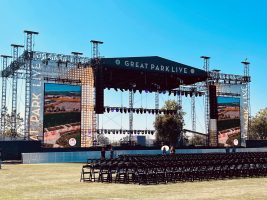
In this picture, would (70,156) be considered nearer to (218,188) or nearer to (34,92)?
(34,92)

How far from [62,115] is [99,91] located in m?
4.46

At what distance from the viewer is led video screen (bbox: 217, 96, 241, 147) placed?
48125 mm

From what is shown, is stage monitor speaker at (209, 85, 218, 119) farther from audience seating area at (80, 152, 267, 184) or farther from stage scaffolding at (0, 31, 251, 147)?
audience seating area at (80, 152, 267, 184)

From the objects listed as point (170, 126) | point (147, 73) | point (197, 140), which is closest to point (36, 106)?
point (147, 73)

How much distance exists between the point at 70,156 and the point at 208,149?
49.0 feet

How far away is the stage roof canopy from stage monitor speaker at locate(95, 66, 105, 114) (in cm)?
63

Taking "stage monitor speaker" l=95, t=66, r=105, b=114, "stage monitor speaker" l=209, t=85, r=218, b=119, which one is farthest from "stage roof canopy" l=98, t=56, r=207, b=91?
"stage monitor speaker" l=209, t=85, r=218, b=119

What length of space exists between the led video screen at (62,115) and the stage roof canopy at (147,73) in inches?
141

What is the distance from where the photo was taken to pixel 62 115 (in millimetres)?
37594

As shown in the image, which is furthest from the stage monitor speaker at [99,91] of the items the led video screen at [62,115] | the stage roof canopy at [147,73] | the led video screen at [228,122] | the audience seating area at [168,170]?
Answer: the audience seating area at [168,170]

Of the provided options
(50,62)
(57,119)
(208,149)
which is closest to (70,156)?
(57,119)

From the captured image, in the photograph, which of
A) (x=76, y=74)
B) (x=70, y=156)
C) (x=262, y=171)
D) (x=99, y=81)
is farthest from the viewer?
(x=76, y=74)

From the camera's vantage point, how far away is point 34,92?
35.9 meters

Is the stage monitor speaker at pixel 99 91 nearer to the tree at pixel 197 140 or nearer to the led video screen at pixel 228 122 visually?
the led video screen at pixel 228 122
